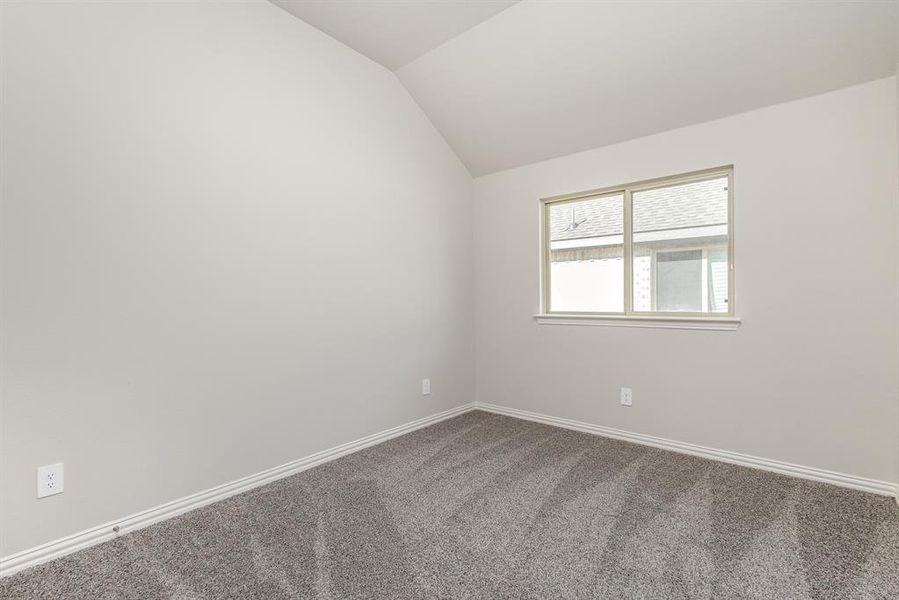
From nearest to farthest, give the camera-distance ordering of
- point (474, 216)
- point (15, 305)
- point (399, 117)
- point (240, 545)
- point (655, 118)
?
point (15, 305), point (240, 545), point (655, 118), point (399, 117), point (474, 216)

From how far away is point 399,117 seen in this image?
3139 millimetres

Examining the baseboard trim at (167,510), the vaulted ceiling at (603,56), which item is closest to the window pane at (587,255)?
the vaulted ceiling at (603,56)

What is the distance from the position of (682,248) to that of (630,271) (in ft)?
1.19

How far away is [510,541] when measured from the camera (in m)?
1.74

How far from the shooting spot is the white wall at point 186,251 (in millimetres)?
1629

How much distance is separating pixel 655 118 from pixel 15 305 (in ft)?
11.1

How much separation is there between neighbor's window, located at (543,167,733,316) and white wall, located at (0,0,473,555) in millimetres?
1270

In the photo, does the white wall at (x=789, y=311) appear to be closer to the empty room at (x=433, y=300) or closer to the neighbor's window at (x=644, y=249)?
the empty room at (x=433, y=300)

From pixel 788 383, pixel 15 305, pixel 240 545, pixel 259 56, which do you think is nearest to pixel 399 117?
pixel 259 56

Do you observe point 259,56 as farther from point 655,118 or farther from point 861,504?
point 861,504

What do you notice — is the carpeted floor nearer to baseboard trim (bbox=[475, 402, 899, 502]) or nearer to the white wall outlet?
baseboard trim (bbox=[475, 402, 899, 502])

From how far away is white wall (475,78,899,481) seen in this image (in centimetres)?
214

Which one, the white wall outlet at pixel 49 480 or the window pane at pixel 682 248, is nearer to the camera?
the white wall outlet at pixel 49 480

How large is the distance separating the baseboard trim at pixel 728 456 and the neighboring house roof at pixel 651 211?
4.67 ft
